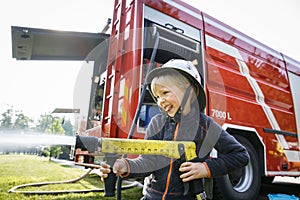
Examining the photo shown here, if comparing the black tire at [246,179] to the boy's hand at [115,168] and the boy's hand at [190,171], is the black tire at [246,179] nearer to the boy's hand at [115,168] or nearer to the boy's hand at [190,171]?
the boy's hand at [190,171]

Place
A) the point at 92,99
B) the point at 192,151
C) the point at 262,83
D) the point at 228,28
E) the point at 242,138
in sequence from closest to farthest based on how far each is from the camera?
the point at 192,151 < the point at 242,138 < the point at 228,28 < the point at 262,83 < the point at 92,99

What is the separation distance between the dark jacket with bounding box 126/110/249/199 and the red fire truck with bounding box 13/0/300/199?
50.9 inches

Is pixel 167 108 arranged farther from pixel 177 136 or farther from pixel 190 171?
pixel 190 171

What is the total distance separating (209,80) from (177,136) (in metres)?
2.30

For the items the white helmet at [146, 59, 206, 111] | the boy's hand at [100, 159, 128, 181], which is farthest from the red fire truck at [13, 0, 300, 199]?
the boy's hand at [100, 159, 128, 181]

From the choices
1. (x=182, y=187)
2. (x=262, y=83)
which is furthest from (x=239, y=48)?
(x=182, y=187)

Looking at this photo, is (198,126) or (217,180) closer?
(198,126)

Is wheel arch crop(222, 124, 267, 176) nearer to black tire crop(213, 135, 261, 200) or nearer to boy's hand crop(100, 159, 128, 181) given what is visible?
black tire crop(213, 135, 261, 200)

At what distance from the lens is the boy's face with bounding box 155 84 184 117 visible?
152cm

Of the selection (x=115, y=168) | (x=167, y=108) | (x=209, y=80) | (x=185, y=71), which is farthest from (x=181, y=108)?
(x=209, y=80)

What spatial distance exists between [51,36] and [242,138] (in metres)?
3.58

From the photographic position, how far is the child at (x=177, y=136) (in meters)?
1.45

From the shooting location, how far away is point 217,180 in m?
3.48

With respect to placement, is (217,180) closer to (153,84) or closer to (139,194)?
(139,194)
